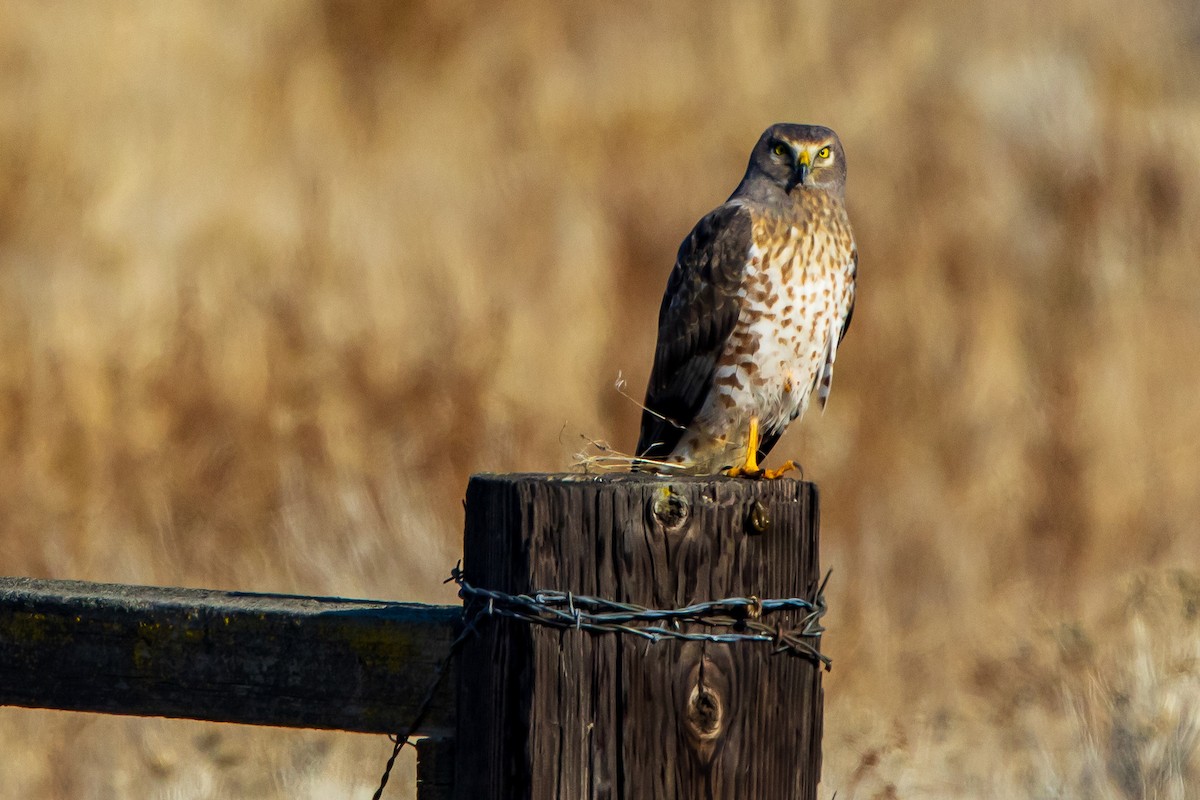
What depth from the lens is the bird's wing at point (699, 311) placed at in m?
4.45

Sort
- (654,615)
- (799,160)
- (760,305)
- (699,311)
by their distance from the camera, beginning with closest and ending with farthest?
(654,615) → (760,305) → (699,311) → (799,160)

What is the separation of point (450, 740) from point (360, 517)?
4.31m

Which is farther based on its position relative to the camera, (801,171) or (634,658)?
(801,171)

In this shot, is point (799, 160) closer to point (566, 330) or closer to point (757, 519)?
point (566, 330)

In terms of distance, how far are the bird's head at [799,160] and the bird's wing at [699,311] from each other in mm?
209

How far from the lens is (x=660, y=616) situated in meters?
1.83

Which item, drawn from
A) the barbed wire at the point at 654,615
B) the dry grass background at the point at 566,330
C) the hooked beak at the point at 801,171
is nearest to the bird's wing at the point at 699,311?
the hooked beak at the point at 801,171

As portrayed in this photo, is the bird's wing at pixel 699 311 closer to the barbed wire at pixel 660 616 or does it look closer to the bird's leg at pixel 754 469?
the bird's leg at pixel 754 469

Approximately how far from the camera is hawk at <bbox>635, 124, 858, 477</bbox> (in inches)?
174

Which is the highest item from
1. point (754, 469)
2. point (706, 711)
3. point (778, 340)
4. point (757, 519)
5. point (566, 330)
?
point (566, 330)

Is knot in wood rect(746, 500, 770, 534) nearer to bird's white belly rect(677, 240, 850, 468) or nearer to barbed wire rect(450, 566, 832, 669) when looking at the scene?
barbed wire rect(450, 566, 832, 669)

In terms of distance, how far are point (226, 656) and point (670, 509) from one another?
67cm

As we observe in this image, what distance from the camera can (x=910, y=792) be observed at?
4.88 metres

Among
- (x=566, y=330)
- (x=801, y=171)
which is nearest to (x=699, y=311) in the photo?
(x=801, y=171)
